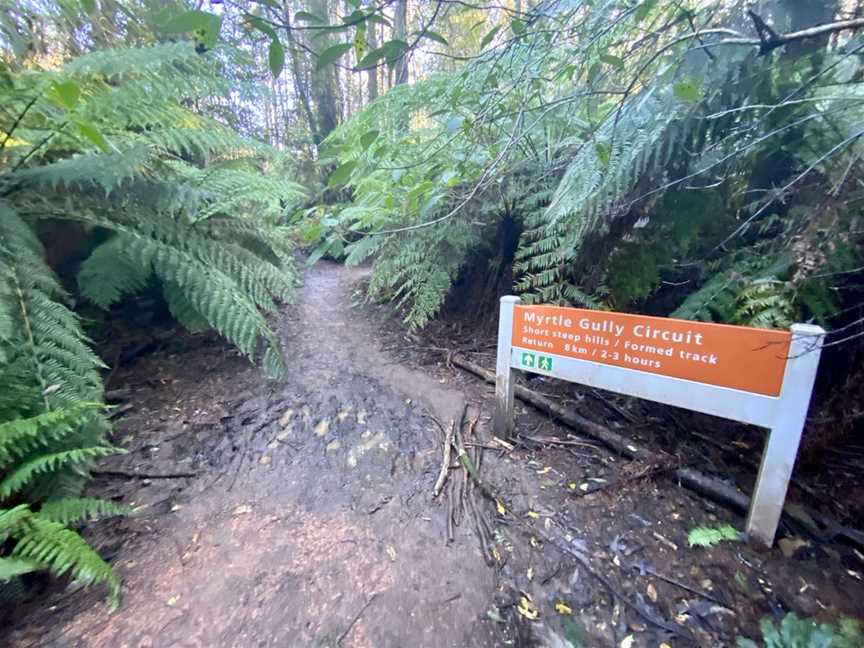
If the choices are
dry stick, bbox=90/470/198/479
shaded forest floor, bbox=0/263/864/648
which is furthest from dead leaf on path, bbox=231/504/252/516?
dry stick, bbox=90/470/198/479

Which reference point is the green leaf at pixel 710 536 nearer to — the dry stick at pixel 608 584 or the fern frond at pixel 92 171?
the dry stick at pixel 608 584

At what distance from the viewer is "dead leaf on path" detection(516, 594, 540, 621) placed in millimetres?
1428

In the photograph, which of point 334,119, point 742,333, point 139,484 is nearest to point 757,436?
point 742,333

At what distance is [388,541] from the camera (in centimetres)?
171

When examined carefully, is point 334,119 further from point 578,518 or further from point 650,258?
point 578,518

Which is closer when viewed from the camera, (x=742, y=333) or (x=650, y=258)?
(x=742, y=333)

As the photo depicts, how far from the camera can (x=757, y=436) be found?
6.68ft

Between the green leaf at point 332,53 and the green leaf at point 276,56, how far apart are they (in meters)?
0.08

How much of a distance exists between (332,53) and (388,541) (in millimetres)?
1731

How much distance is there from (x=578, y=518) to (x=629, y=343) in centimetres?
83

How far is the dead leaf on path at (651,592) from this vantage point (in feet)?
4.83

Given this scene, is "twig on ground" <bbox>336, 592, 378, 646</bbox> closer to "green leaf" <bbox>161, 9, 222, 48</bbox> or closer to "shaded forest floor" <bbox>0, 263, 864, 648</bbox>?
"shaded forest floor" <bbox>0, 263, 864, 648</bbox>

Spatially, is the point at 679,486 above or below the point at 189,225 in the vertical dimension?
below

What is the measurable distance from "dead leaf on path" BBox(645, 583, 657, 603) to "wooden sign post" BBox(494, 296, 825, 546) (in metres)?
0.52
